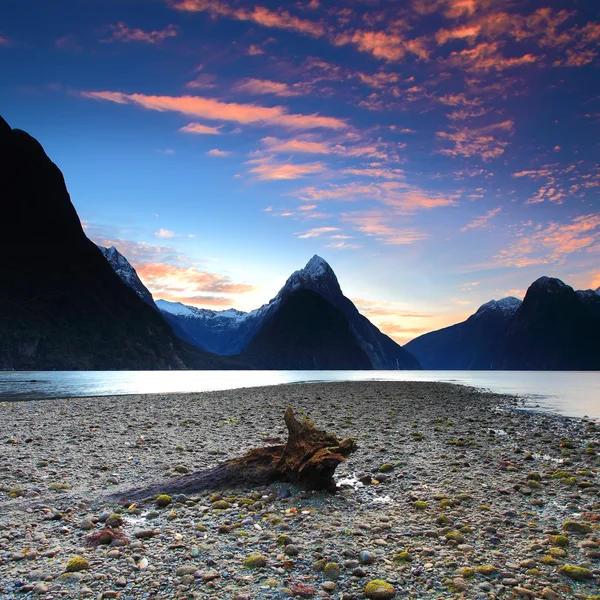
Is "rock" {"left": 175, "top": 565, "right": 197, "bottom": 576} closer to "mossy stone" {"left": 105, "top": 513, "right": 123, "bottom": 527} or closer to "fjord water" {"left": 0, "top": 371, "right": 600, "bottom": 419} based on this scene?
"mossy stone" {"left": 105, "top": 513, "right": 123, "bottom": 527}

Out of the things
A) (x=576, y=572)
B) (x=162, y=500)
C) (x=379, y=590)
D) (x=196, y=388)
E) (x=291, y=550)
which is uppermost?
(x=576, y=572)

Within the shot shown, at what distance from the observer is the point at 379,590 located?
650 cm

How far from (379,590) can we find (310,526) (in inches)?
115

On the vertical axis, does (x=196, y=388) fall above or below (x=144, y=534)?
below

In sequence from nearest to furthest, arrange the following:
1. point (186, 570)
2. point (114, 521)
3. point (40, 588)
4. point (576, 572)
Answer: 1. point (40, 588)
2. point (576, 572)
3. point (186, 570)
4. point (114, 521)

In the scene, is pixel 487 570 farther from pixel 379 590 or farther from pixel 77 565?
pixel 77 565

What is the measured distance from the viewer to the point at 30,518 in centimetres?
966

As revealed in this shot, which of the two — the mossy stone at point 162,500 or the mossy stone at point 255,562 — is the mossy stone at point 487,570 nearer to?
the mossy stone at point 255,562

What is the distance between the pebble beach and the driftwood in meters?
0.46

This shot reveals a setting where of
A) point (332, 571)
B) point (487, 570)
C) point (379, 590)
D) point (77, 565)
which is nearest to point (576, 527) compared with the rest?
point (487, 570)

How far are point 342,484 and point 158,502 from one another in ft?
15.9

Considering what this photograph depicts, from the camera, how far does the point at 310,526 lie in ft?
30.3

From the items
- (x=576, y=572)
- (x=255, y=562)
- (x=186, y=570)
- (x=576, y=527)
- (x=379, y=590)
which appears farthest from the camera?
(x=576, y=527)

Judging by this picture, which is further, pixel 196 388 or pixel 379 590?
pixel 196 388
